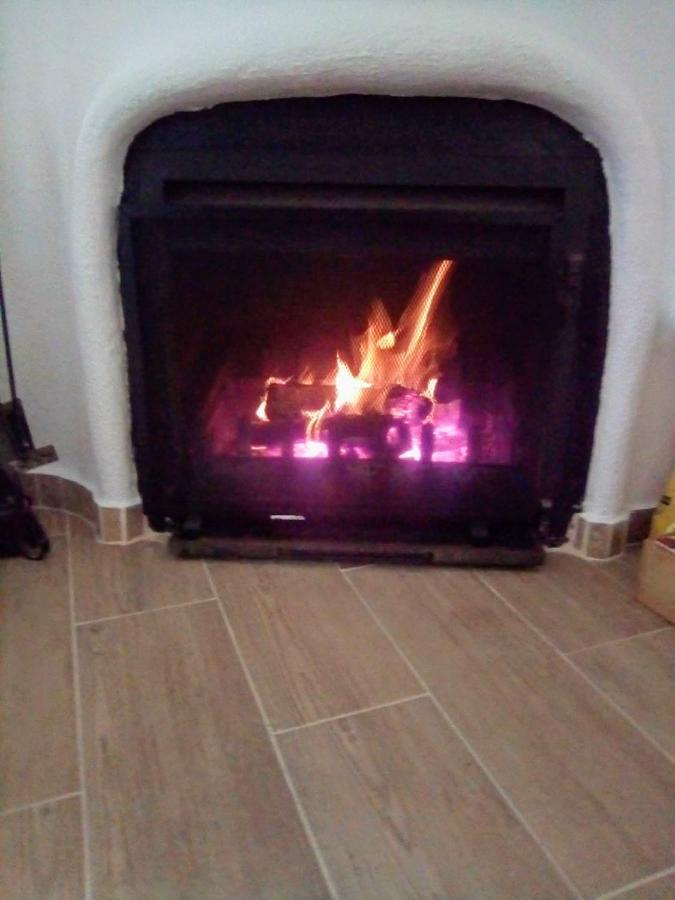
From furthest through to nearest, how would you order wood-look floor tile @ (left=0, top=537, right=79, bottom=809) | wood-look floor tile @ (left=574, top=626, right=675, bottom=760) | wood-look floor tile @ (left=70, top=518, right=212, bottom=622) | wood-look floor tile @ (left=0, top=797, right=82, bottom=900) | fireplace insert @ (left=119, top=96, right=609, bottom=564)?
wood-look floor tile @ (left=70, top=518, right=212, bottom=622), fireplace insert @ (left=119, top=96, right=609, bottom=564), wood-look floor tile @ (left=574, top=626, right=675, bottom=760), wood-look floor tile @ (left=0, top=537, right=79, bottom=809), wood-look floor tile @ (left=0, top=797, right=82, bottom=900)

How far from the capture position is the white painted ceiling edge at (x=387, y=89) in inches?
42.7

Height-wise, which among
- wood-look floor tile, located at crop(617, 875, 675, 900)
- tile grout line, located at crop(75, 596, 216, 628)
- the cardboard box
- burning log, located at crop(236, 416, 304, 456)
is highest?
burning log, located at crop(236, 416, 304, 456)

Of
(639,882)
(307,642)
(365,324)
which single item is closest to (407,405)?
(365,324)

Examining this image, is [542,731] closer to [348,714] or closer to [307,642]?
[348,714]

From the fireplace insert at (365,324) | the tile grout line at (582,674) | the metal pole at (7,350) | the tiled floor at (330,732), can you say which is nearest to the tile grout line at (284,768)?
the tiled floor at (330,732)

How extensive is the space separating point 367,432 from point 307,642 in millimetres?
443

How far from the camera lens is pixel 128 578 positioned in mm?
1388

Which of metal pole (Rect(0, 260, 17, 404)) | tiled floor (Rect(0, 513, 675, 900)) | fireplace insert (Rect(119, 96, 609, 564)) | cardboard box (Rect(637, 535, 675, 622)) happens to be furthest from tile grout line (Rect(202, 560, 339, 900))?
cardboard box (Rect(637, 535, 675, 622))

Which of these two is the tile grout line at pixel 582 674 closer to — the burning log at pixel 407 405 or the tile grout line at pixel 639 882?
the tile grout line at pixel 639 882

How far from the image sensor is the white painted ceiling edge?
1.08 metres

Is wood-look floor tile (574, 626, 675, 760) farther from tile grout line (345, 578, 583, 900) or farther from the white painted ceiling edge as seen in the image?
the white painted ceiling edge

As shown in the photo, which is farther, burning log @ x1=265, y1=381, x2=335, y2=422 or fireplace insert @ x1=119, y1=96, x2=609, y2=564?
burning log @ x1=265, y1=381, x2=335, y2=422

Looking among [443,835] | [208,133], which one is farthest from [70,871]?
[208,133]

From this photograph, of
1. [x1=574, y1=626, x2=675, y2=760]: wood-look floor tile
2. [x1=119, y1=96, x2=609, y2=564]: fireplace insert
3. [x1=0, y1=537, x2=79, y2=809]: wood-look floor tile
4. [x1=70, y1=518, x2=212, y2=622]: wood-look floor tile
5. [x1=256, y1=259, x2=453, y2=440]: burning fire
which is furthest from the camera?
[x1=256, y1=259, x2=453, y2=440]: burning fire
